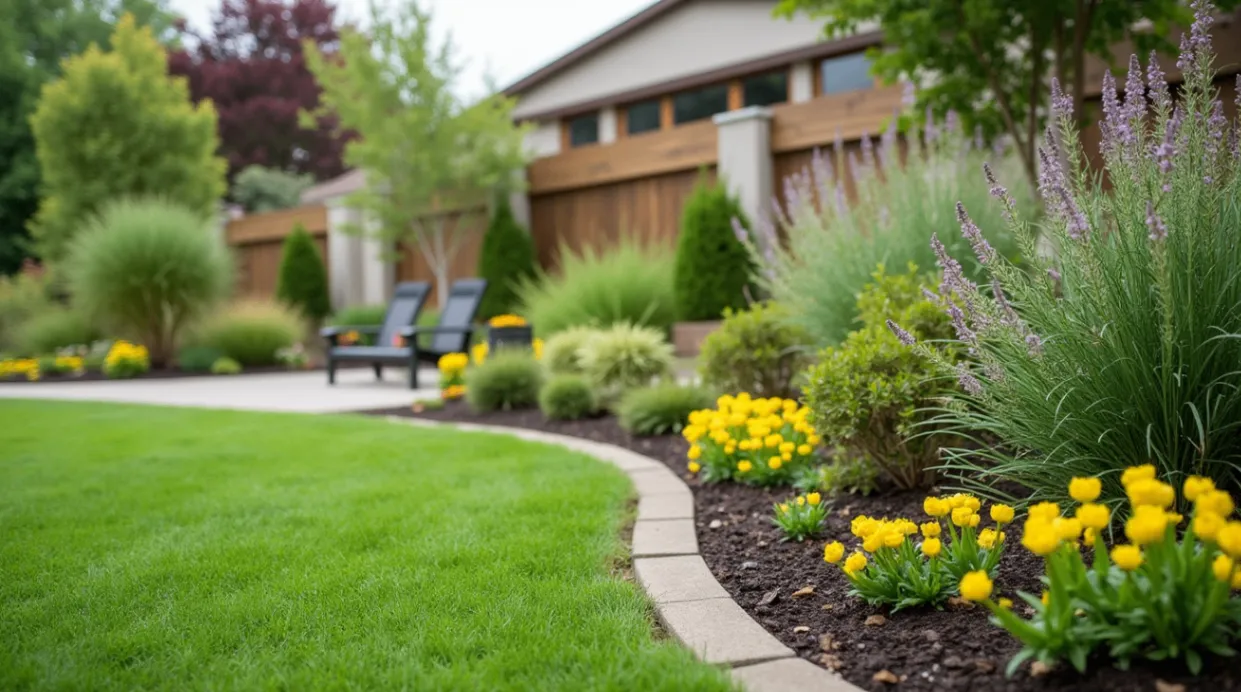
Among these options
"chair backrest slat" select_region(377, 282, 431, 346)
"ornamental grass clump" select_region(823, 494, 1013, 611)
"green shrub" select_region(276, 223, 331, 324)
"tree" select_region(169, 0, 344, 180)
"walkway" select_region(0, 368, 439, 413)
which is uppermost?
"tree" select_region(169, 0, 344, 180)

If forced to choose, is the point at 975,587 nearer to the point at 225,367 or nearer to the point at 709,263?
the point at 709,263

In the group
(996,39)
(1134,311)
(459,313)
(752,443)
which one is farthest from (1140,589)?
(459,313)

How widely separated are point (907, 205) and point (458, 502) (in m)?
2.35

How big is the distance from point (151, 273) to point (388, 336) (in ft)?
12.6

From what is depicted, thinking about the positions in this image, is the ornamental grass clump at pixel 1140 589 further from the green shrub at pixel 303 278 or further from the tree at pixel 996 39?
the green shrub at pixel 303 278

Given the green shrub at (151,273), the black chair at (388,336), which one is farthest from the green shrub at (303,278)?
the black chair at (388,336)

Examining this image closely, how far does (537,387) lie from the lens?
568cm

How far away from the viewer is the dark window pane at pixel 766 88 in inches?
477

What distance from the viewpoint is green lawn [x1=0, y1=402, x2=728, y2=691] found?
1512 millimetres

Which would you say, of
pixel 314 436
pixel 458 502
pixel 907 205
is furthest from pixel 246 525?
pixel 907 205

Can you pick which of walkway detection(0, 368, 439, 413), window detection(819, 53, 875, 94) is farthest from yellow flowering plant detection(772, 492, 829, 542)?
window detection(819, 53, 875, 94)

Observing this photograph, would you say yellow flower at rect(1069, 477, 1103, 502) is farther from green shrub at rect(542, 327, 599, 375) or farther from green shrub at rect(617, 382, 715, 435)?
green shrub at rect(542, 327, 599, 375)

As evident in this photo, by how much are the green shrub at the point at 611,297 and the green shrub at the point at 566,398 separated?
1.97 m

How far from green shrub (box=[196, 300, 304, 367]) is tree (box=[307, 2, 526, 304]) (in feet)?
6.57
